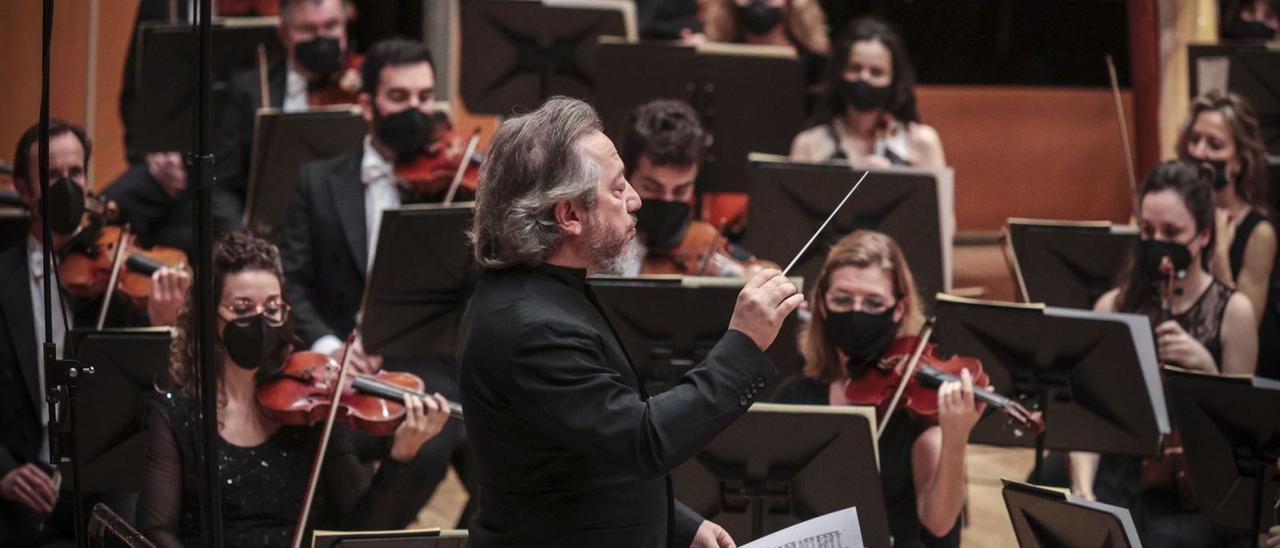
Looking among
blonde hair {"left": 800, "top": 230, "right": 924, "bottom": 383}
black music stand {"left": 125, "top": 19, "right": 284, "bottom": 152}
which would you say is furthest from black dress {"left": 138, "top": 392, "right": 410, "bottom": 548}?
black music stand {"left": 125, "top": 19, "right": 284, "bottom": 152}

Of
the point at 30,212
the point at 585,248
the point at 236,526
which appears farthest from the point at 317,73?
the point at 585,248

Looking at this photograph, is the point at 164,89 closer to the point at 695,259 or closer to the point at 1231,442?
the point at 695,259

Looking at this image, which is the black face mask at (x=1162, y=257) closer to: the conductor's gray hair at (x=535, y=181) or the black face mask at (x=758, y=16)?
the black face mask at (x=758, y=16)

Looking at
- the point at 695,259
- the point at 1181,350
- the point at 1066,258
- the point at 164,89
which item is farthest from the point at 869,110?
the point at 164,89

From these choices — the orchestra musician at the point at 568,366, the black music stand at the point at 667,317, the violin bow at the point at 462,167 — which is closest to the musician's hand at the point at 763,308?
the orchestra musician at the point at 568,366

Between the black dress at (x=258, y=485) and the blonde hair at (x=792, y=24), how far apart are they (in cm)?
203

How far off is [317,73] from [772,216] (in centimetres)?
149

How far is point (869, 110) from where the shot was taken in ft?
13.5

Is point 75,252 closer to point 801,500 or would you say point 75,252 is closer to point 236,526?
point 236,526

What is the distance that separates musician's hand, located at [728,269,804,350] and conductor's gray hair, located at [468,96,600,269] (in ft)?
0.75

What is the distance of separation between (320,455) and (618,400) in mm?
1085

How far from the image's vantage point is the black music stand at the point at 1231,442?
276 centimetres

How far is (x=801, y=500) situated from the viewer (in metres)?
2.64

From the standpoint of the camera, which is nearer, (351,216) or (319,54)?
(351,216)
